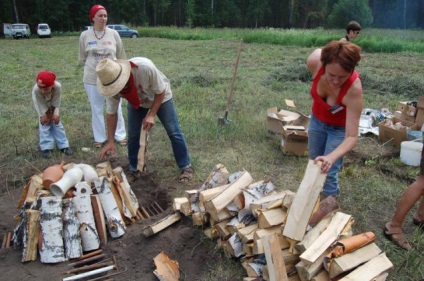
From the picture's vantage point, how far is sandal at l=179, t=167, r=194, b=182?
13.9 ft

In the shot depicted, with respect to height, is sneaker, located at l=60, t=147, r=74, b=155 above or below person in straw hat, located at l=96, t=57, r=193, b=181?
below

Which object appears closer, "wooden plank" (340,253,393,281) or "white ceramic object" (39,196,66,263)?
"wooden plank" (340,253,393,281)

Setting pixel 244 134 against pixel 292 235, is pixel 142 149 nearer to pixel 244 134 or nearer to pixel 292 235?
pixel 292 235

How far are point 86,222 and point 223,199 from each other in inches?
Answer: 45.1

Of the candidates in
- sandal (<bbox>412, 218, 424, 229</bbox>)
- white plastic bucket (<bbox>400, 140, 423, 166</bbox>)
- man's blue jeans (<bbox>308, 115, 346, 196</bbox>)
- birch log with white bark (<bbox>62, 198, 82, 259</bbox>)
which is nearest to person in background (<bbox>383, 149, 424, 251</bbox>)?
sandal (<bbox>412, 218, 424, 229</bbox>)

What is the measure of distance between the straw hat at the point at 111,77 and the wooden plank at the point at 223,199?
123 centimetres

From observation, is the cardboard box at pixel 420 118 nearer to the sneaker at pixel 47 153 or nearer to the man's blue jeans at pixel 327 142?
the man's blue jeans at pixel 327 142

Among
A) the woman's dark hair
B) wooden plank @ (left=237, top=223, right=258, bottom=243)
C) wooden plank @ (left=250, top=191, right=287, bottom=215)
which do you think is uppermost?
the woman's dark hair

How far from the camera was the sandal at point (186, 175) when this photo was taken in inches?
166

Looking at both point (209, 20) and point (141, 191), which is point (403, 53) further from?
point (209, 20)

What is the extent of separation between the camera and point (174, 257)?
3.02 m

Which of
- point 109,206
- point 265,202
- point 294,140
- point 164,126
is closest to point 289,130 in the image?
point 294,140

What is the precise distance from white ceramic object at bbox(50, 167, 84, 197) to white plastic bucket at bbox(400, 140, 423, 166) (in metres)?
4.00

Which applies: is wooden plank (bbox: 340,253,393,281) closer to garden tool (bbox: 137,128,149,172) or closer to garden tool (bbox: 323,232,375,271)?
garden tool (bbox: 323,232,375,271)
